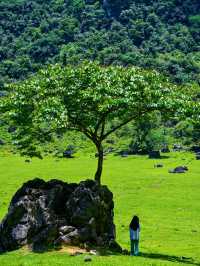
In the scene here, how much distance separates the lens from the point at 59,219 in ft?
125

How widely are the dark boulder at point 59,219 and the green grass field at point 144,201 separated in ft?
5.34

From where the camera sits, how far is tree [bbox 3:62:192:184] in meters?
37.5

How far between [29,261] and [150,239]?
18.9 metres

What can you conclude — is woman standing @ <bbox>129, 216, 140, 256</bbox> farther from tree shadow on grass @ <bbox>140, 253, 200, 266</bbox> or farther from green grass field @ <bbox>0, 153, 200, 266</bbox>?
green grass field @ <bbox>0, 153, 200, 266</bbox>

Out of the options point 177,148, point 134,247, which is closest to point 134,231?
point 134,247

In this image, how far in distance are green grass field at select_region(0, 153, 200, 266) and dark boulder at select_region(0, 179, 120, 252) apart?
1.63 m

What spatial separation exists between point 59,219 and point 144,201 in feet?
120

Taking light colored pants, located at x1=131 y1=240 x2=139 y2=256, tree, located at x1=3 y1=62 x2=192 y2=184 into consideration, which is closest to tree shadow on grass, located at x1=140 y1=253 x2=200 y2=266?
light colored pants, located at x1=131 y1=240 x2=139 y2=256

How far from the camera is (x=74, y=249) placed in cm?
3653

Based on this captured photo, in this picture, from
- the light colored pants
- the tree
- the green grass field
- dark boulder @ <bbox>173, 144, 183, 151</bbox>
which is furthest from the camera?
dark boulder @ <bbox>173, 144, 183, 151</bbox>

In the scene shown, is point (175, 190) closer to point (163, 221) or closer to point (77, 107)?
point (163, 221)

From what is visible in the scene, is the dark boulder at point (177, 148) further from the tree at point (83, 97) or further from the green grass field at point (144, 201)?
the tree at point (83, 97)

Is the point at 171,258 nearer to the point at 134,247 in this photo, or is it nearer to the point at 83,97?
the point at 134,247

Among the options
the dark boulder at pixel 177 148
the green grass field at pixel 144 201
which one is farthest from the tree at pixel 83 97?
the dark boulder at pixel 177 148
